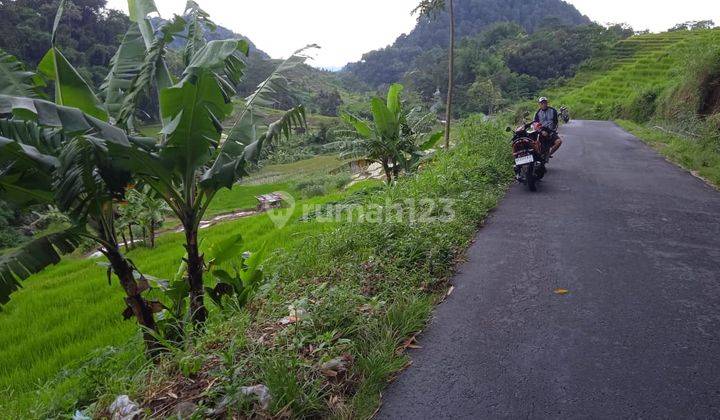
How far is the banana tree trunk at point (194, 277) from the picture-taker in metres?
4.00

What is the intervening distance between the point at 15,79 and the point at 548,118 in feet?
29.3

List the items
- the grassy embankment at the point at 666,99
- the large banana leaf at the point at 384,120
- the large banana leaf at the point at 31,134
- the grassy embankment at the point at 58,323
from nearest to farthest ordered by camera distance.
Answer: the large banana leaf at the point at 31,134 → the grassy embankment at the point at 58,323 → the large banana leaf at the point at 384,120 → the grassy embankment at the point at 666,99

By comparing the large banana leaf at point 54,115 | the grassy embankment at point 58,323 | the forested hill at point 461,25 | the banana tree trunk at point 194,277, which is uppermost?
the forested hill at point 461,25

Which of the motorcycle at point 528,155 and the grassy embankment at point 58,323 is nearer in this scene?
the grassy embankment at point 58,323

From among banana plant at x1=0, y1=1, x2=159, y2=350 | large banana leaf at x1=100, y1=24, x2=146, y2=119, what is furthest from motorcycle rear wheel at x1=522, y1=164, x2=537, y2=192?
banana plant at x1=0, y1=1, x2=159, y2=350

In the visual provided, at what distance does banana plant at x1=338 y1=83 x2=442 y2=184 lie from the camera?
9578 millimetres

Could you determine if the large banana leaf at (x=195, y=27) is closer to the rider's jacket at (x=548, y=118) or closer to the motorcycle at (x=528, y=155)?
the motorcycle at (x=528, y=155)

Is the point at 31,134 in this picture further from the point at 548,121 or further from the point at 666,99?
the point at 666,99

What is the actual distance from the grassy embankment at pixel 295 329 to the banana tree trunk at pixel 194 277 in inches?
12.3

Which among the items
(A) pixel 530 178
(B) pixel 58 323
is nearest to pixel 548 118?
(A) pixel 530 178

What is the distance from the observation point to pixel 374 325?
336 cm

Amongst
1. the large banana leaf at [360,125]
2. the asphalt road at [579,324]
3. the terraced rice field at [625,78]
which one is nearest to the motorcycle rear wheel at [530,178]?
the asphalt road at [579,324]

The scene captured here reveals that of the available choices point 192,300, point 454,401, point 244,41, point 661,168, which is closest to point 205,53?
point 244,41

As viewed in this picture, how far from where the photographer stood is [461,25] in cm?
10631
